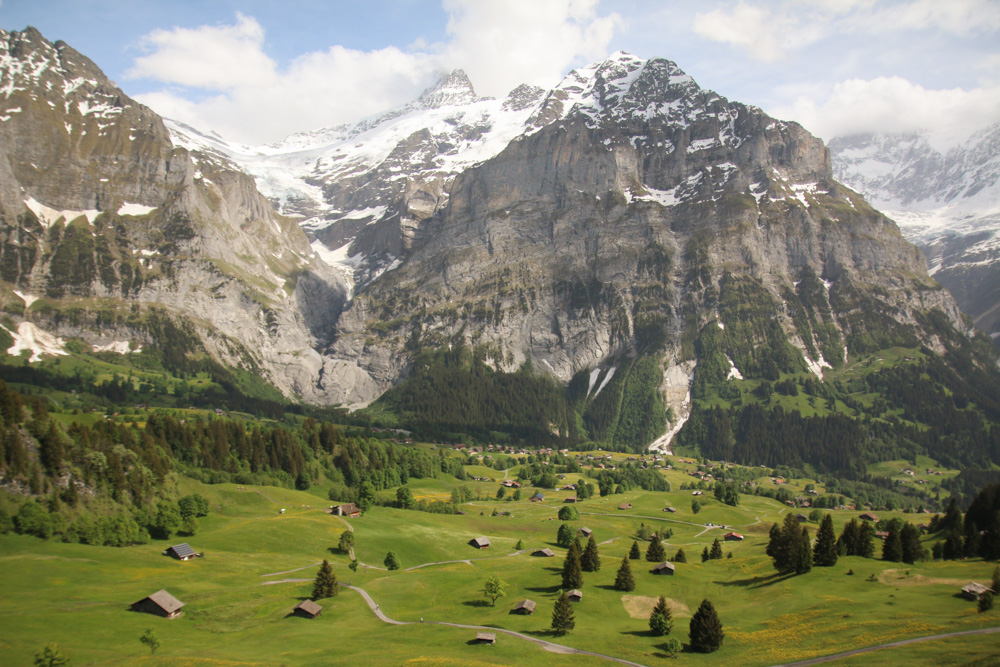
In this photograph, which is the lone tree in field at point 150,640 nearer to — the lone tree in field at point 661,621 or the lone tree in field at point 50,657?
the lone tree in field at point 50,657

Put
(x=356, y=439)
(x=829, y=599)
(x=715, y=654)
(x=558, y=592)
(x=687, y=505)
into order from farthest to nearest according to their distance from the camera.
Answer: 1. (x=356, y=439)
2. (x=687, y=505)
3. (x=558, y=592)
4. (x=829, y=599)
5. (x=715, y=654)

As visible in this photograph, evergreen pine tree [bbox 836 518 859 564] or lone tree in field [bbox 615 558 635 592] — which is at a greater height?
evergreen pine tree [bbox 836 518 859 564]

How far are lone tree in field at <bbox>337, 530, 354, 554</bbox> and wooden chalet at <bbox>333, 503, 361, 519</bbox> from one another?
20.8m

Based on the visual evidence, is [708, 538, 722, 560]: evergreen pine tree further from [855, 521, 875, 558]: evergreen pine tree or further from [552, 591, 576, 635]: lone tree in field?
[552, 591, 576, 635]: lone tree in field

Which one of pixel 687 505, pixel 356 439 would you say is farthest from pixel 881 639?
pixel 356 439

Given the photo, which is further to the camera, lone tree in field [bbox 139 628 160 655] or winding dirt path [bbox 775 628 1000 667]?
lone tree in field [bbox 139 628 160 655]

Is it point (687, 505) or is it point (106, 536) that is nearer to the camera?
point (106, 536)

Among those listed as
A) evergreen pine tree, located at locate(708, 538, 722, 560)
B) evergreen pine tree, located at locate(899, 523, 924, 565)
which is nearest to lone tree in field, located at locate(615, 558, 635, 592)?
evergreen pine tree, located at locate(708, 538, 722, 560)

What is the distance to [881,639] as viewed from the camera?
5991cm

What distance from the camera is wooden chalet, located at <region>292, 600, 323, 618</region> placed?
75.8 m

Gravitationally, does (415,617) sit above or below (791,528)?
below

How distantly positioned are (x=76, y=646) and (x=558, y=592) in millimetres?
53058

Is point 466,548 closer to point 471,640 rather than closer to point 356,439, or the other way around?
point 471,640

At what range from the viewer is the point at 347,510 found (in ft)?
427
